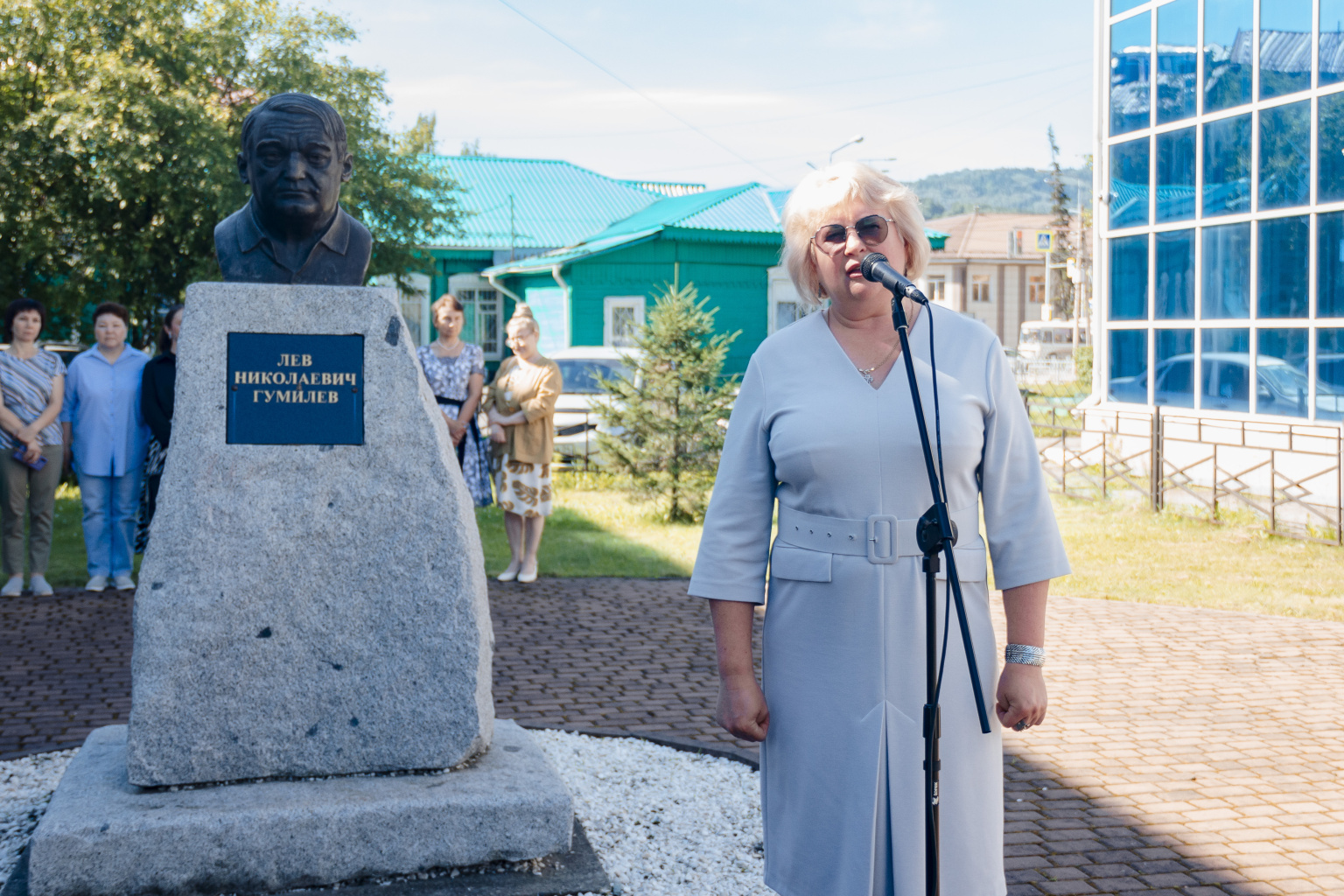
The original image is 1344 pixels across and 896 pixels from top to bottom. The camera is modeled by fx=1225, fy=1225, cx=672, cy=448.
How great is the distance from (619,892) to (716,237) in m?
22.0

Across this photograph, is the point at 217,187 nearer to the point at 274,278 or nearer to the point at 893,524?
the point at 274,278

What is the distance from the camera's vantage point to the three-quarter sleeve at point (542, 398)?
9.30 meters

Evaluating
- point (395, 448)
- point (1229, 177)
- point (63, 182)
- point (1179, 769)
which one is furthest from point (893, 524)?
point (63, 182)

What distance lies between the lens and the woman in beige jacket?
Result: 9336 mm

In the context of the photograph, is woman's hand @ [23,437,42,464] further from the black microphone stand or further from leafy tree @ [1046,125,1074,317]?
leafy tree @ [1046,125,1074,317]

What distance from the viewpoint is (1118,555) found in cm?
1122

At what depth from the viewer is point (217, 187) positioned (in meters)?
15.9

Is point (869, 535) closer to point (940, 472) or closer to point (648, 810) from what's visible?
point (940, 472)

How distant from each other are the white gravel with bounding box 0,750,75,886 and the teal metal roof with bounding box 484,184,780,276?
19.9 m

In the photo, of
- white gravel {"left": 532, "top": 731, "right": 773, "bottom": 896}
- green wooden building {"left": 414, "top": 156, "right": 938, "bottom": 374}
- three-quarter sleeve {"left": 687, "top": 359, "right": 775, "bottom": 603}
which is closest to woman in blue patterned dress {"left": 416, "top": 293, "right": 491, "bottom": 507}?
white gravel {"left": 532, "top": 731, "right": 773, "bottom": 896}

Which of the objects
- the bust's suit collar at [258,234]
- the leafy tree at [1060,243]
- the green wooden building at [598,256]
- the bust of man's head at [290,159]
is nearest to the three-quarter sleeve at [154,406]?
the bust's suit collar at [258,234]

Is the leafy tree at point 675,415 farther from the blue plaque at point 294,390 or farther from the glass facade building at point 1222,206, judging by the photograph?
the blue plaque at point 294,390

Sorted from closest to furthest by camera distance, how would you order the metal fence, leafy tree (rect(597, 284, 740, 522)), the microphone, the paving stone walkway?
1. the microphone
2. the paving stone walkway
3. the metal fence
4. leafy tree (rect(597, 284, 740, 522))

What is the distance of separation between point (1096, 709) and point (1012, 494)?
408cm
